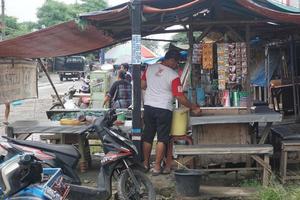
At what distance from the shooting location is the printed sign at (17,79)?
8531mm

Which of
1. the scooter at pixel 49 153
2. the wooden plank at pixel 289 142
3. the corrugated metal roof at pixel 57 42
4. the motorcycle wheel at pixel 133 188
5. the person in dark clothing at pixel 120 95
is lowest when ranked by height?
the motorcycle wheel at pixel 133 188

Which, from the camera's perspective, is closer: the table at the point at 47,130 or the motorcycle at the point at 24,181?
the motorcycle at the point at 24,181

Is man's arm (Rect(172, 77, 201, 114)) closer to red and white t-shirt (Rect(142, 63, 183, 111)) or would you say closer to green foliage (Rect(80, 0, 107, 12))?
red and white t-shirt (Rect(142, 63, 183, 111))

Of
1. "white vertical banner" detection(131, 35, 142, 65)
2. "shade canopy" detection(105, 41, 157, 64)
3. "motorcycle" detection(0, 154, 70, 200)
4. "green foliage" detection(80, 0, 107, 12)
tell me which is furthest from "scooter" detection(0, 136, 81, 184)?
"green foliage" detection(80, 0, 107, 12)

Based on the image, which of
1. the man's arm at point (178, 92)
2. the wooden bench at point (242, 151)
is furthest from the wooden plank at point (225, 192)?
the man's arm at point (178, 92)

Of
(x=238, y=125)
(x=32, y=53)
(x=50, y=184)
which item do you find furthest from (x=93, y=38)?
(x=50, y=184)

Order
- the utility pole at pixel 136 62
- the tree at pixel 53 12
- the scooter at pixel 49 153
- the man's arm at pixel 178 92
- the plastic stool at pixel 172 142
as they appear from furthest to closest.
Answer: the tree at pixel 53 12
the plastic stool at pixel 172 142
the man's arm at pixel 178 92
the utility pole at pixel 136 62
the scooter at pixel 49 153

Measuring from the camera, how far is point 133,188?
5699mm

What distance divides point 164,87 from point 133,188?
1.86m

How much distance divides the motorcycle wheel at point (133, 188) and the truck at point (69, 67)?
1410 inches

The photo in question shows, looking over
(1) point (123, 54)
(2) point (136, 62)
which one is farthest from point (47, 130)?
(1) point (123, 54)

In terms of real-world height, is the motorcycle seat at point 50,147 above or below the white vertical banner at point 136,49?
below

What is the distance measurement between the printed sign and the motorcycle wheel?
3.75 metres

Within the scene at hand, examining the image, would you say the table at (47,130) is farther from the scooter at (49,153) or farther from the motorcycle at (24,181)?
the motorcycle at (24,181)
